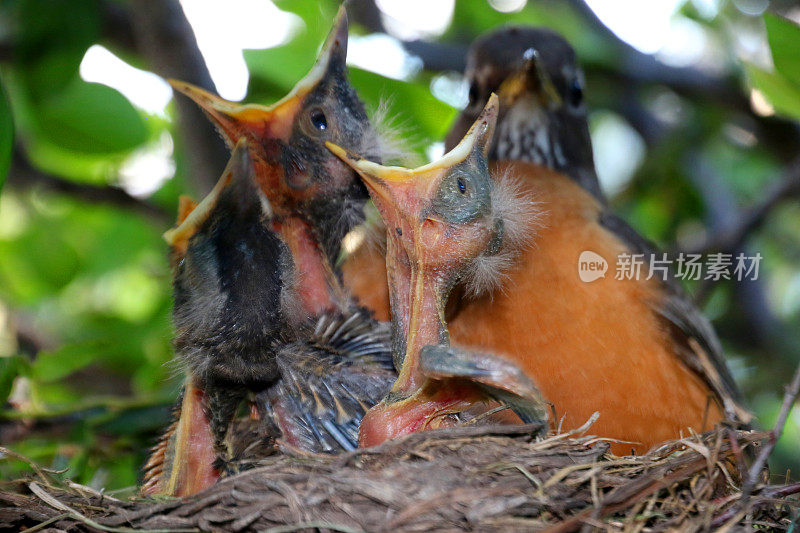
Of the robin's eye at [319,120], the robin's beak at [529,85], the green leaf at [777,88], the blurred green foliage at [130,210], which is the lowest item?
the blurred green foliage at [130,210]

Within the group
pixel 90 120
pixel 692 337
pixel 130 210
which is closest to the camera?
pixel 692 337

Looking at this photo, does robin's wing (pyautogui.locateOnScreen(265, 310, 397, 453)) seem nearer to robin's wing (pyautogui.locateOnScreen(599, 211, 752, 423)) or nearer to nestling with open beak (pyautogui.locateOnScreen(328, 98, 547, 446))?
nestling with open beak (pyautogui.locateOnScreen(328, 98, 547, 446))

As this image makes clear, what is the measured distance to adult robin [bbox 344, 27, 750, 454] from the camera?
2.54 metres

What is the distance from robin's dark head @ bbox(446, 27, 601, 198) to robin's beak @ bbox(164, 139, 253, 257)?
1543mm

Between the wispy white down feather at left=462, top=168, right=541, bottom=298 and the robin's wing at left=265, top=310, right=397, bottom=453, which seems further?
the wispy white down feather at left=462, top=168, right=541, bottom=298

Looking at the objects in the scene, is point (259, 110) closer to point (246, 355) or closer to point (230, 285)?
point (230, 285)

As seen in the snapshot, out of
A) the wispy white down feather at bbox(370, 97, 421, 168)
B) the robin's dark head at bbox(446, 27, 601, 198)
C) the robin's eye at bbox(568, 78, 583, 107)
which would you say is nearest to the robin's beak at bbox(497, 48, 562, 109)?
the robin's dark head at bbox(446, 27, 601, 198)

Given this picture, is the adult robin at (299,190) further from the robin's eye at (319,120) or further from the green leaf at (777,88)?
the green leaf at (777,88)

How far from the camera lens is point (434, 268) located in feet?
7.02

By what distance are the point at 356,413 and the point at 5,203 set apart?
3834 millimetres

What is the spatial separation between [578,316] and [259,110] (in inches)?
48.8

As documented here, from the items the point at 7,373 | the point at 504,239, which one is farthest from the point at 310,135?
the point at 7,373

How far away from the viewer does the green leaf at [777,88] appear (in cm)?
241
